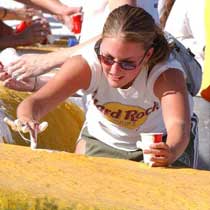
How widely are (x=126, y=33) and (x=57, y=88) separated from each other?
0.41m

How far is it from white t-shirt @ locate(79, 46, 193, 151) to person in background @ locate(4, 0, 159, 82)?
1.09 ft

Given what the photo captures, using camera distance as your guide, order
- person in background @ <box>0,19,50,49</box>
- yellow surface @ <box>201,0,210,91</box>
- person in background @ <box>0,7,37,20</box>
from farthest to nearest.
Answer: person in background @ <box>0,7,37,20</box>
person in background @ <box>0,19,50,49</box>
yellow surface @ <box>201,0,210,91</box>

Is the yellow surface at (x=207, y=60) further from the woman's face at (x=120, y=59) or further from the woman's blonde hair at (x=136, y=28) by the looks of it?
the woman's face at (x=120, y=59)

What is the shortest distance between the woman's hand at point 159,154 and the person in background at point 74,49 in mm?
1090

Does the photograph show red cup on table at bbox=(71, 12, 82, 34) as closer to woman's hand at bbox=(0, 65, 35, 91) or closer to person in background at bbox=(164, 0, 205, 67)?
person in background at bbox=(164, 0, 205, 67)

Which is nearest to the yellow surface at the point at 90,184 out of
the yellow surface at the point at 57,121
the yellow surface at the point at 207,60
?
the yellow surface at the point at 207,60

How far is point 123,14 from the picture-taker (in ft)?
13.8

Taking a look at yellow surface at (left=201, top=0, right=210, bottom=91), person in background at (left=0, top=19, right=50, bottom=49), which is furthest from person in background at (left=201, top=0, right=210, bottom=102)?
person in background at (left=0, top=19, right=50, bottom=49)

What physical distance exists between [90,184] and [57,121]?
250cm

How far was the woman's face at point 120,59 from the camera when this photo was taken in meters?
4.07

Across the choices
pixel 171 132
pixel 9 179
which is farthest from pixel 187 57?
pixel 9 179

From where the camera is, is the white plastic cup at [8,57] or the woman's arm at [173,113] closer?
the woman's arm at [173,113]

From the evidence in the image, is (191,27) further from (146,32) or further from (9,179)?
(9,179)

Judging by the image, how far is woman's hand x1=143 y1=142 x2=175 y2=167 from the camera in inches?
143
